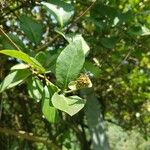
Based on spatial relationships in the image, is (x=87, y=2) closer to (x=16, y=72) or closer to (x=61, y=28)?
(x=61, y=28)

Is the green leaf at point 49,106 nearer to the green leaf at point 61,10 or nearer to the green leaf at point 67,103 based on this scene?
the green leaf at point 67,103

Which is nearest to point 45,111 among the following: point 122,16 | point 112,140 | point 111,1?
point 122,16

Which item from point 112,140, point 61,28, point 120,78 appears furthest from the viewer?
point 112,140

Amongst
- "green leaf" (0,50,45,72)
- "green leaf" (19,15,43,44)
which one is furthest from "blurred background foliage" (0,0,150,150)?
"green leaf" (0,50,45,72)

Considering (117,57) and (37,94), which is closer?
(37,94)

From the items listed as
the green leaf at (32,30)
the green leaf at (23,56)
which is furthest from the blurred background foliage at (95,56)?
the green leaf at (23,56)

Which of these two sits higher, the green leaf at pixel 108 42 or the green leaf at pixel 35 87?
the green leaf at pixel 108 42

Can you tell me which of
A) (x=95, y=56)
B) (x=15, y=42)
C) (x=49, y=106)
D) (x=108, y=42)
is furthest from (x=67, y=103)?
(x=95, y=56)

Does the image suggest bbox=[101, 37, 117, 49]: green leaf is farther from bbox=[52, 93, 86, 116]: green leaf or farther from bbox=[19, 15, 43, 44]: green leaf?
bbox=[52, 93, 86, 116]: green leaf
